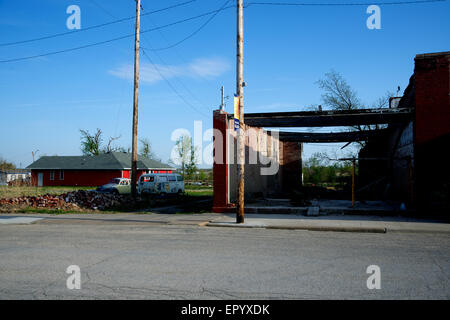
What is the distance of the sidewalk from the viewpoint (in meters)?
12.2

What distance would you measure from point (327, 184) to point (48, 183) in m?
39.5

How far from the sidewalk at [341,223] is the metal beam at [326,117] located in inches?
180

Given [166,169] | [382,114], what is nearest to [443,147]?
[382,114]

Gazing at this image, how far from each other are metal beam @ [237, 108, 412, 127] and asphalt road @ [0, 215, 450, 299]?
6493 mm

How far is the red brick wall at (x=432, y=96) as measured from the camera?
1526cm

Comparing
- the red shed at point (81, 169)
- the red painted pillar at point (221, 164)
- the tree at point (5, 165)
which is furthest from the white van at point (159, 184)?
the tree at point (5, 165)

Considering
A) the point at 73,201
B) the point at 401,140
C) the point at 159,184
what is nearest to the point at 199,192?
the point at 159,184

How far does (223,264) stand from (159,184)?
2187 centimetres

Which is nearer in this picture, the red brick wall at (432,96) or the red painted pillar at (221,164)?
the red brick wall at (432,96)

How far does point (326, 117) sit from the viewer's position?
17.8 meters

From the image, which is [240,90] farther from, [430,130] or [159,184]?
[159,184]

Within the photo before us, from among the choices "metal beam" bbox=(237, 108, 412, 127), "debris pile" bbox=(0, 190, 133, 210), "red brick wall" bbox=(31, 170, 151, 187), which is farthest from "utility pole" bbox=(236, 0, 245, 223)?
"red brick wall" bbox=(31, 170, 151, 187)

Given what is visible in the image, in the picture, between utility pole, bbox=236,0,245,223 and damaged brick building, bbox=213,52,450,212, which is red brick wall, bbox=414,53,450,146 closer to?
damaged brick building, bbox=213,52,450,212

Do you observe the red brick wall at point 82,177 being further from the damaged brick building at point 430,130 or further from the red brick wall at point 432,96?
the red brick wall at point 432,96
